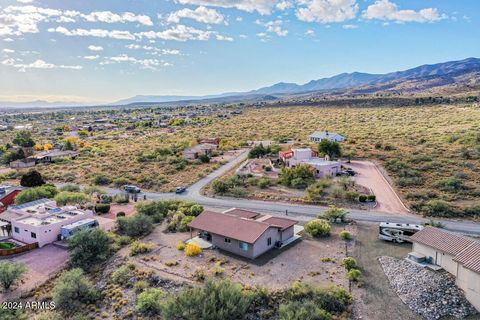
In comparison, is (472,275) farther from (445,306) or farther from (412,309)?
(412,309)

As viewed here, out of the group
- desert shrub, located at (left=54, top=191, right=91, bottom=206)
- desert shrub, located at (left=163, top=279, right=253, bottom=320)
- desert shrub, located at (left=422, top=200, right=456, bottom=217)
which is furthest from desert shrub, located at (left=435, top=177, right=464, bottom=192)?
desert shrub, located at (left=54, top=191, right=91, bottom=206)

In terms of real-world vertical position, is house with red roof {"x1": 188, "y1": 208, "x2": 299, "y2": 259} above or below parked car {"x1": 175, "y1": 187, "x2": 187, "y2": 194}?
above

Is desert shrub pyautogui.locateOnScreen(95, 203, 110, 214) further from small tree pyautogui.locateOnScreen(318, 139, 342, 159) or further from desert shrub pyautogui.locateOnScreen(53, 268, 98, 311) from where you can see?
small tree pyautogui.locateOnScreen(318, 139, 342, 159)

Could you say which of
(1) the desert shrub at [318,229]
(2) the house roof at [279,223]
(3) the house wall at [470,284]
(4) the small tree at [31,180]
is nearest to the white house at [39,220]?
(4) the small tree at [31,180]

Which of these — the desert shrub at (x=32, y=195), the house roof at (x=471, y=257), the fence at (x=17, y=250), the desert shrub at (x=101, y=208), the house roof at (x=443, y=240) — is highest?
the desert shrub at (x=32, y=195)

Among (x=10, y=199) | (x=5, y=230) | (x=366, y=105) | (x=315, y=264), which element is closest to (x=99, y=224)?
(x=5, y=230)

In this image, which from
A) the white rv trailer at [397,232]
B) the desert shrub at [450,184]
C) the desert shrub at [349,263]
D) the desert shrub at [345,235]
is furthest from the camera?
the desert shrub at [450,184]

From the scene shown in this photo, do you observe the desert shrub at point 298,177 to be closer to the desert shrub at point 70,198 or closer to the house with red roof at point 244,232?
the house with red roof at point 244,232

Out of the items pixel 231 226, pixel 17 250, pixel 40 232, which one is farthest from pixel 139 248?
pixel 17 250
